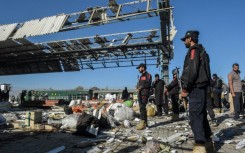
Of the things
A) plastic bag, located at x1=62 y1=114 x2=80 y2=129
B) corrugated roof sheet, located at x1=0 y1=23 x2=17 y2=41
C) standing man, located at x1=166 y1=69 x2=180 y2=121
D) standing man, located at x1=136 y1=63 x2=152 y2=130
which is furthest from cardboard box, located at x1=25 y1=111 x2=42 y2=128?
corrugated roof sheet, located at x1=0 y1=23 x2=17 y2=41

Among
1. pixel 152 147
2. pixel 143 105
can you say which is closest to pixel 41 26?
pixel 143 105

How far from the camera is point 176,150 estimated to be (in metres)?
5.82

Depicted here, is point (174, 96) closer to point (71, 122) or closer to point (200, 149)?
point (71, 122)

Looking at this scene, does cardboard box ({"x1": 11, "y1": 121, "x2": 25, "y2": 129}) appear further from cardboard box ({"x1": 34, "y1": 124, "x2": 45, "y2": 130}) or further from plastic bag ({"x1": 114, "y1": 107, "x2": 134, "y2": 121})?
plastic bag ({"x1": 114, "y1": 107, "x2": 134, "y2": 121})

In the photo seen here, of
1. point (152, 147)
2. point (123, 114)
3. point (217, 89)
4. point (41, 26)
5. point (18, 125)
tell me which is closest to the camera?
point (152, 147)

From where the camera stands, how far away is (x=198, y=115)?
5.09 meters

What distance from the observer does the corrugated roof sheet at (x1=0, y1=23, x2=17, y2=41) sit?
2116 cm

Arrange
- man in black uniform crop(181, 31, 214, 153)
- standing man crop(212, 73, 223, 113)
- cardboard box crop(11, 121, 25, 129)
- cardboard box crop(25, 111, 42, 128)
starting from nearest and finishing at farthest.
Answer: man in black uniform crop(181, 31, 214, 153) → cardboard box crop(25, 111, 42, 128) → cardboard box crop(11, 121, 25, 129) → standing man crop(212, 73, 223, 113)

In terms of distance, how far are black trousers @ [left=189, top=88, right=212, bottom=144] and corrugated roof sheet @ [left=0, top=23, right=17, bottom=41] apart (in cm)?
1821

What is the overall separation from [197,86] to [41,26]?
16.5 m

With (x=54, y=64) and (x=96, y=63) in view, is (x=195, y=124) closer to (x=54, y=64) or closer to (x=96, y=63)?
(x=96, y=63)

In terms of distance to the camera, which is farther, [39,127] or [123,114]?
[123,114]

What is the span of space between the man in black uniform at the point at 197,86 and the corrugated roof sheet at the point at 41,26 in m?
14.3

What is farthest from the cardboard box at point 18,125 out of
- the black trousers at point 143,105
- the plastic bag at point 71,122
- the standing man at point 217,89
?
the standing man at point 217,89
